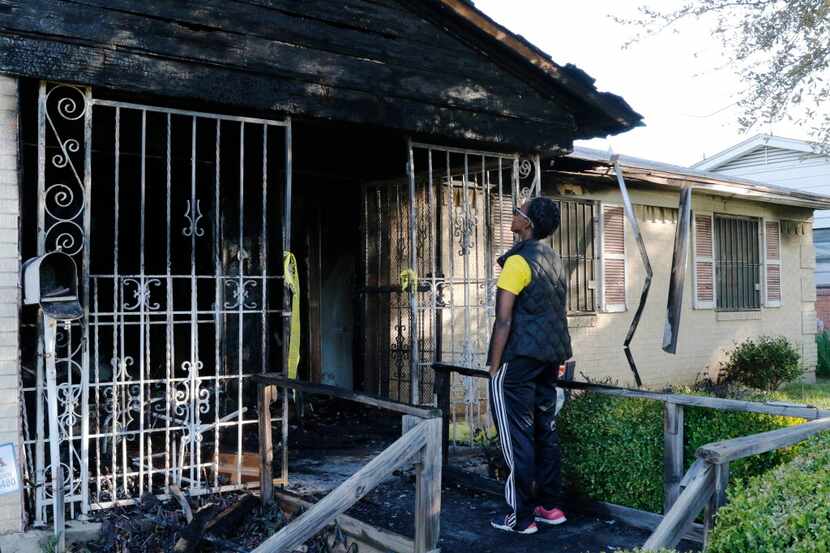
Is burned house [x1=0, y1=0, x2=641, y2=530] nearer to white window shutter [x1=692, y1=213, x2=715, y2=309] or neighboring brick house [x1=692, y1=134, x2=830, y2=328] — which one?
white window shutter [x1=692, y1=213, x2=715, y2=309]

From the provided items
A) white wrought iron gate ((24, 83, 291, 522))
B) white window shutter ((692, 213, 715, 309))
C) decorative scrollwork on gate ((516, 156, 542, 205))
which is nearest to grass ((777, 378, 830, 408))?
white window shutter ((692, 213, 715, 309))

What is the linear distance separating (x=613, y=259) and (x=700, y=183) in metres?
1.63

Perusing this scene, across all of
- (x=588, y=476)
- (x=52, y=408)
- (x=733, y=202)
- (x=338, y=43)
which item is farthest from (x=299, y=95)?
(x=733, y=202)

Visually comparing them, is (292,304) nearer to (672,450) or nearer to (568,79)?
(672,450)

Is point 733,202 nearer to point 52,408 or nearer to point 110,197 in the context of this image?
point 110,197

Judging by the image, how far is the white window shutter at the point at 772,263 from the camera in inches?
580

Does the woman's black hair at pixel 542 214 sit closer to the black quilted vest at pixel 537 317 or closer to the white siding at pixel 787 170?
the black quilted vest at pixel 537 317

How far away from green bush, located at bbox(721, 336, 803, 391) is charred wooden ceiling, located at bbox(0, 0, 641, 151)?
7512 mm

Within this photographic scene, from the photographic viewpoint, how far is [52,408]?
4.90 metres

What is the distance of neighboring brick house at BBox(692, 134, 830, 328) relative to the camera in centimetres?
2034

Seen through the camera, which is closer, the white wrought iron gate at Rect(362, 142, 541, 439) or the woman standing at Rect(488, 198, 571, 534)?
the woman standing at Rect(488, 198, 571, 534)

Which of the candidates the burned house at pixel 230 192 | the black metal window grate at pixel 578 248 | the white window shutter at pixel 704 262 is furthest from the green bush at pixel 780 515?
the white window shutter at pixel 704 262

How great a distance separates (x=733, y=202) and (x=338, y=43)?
33.0 feet

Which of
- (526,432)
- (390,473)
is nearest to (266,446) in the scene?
(390,473)
